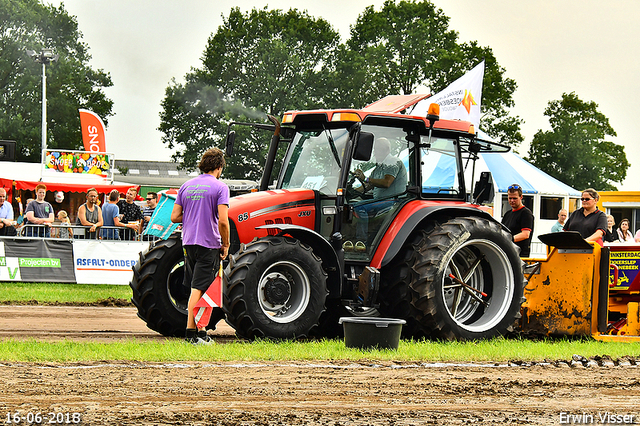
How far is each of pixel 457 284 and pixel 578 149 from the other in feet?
146

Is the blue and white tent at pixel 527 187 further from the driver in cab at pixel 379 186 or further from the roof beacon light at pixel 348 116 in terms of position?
the roof beacon light at pixel 348 116

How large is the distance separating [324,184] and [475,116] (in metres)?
12.5

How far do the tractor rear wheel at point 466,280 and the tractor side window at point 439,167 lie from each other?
2.01 ft

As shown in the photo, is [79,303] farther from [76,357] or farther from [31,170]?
[31,170]

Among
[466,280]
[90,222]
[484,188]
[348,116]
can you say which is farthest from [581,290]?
[90,222]

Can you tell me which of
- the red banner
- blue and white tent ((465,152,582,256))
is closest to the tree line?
the red banner

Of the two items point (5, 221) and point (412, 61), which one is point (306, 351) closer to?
point (5, 221)

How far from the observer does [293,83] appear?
158ft

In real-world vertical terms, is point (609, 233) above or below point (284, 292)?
above

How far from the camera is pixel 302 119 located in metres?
8.84

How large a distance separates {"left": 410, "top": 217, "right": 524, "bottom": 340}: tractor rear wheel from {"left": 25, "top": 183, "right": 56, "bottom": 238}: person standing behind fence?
10034mm

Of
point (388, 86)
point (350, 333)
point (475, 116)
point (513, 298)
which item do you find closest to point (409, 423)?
point (350, 333)

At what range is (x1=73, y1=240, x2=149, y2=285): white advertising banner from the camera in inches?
639

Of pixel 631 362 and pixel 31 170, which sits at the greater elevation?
pixel 31 170
